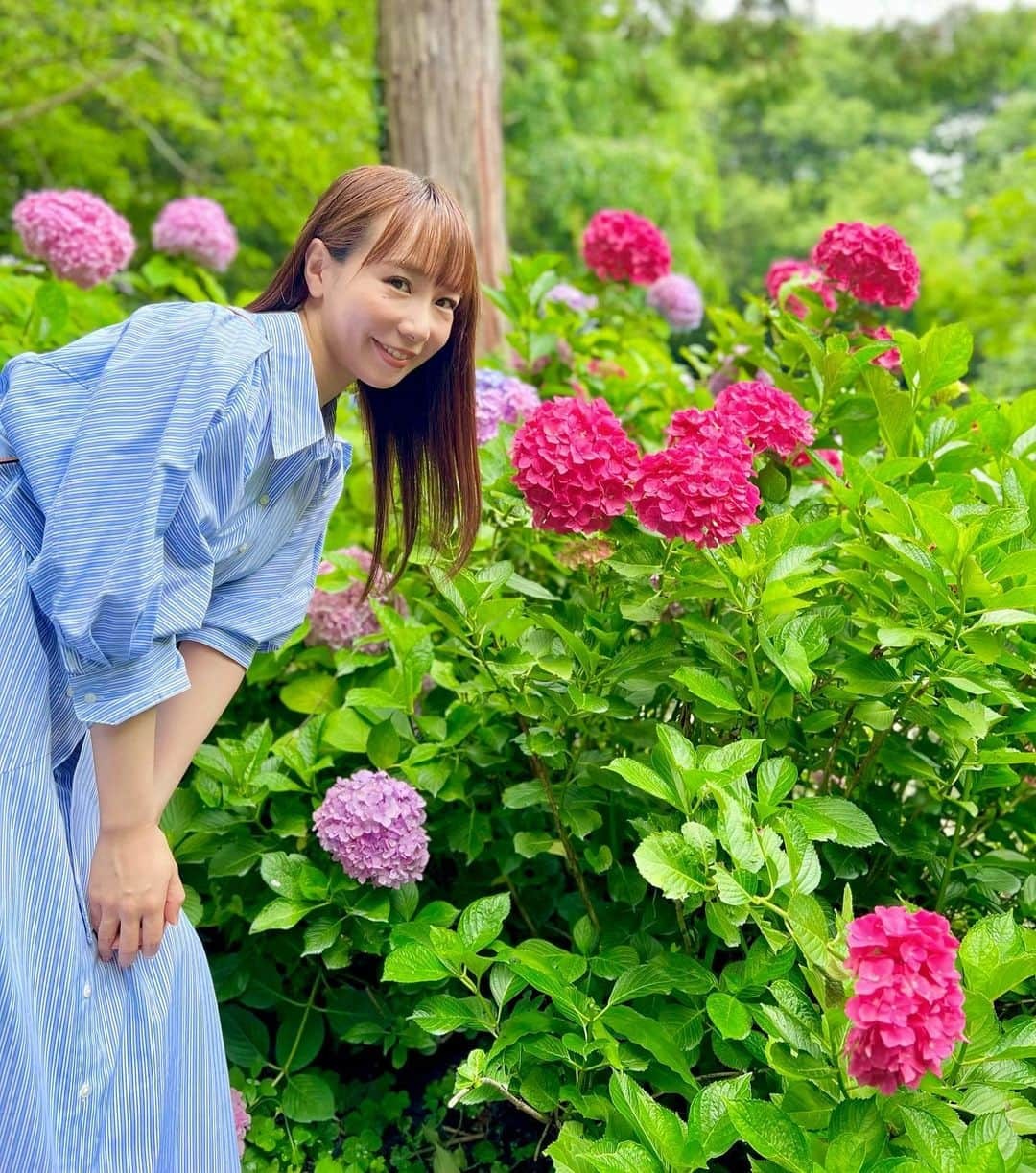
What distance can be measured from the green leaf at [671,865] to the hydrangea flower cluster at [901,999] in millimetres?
276

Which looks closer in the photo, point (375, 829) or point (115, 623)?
point (115, 623)

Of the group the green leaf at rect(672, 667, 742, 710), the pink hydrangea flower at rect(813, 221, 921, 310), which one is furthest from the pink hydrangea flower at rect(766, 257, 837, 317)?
the green leaf at rect(672, 667, 742, 710)

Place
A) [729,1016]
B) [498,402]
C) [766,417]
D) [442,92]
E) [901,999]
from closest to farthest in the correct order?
[901,999]
[729,1016]
[766,417]
[498,402]
[442,92]

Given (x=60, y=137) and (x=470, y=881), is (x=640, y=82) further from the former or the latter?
(x=470, y=881)

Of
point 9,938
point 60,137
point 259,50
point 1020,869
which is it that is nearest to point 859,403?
point 1020,869

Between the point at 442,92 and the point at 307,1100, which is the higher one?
the point at 442,92

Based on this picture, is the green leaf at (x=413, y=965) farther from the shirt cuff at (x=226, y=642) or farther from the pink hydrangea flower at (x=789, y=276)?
the pink hydrangea flower at (x=789, y=276)

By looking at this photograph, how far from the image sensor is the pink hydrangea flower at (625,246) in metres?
3.08

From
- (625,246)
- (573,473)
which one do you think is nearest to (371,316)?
(573,473)

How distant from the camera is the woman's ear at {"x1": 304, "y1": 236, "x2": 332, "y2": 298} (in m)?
1.49

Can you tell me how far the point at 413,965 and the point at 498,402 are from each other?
121 cm

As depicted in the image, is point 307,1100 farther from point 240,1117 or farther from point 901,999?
point 901,999

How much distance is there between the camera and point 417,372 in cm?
165

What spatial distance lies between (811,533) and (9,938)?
3.84ft
